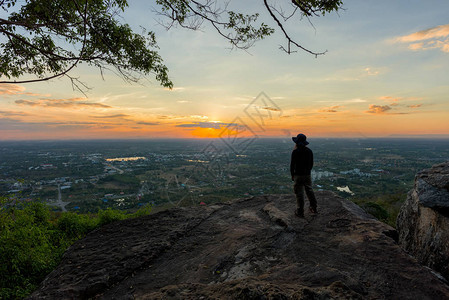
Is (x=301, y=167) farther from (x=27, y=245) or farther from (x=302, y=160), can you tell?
(x=27, y=245)

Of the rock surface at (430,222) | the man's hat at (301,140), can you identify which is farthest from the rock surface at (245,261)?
the man's hat at (301,140)

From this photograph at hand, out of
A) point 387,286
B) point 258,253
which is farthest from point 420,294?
point 258,253

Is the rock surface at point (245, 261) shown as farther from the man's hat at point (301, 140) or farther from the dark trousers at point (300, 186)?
the man's hat at point (301, 140)

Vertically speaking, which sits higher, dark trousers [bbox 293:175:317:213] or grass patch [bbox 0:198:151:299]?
dark trousers [bbox 293:175:317:213]

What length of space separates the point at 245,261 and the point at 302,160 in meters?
2.98

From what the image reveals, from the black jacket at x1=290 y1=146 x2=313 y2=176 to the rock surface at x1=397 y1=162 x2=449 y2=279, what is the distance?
2.19 metres

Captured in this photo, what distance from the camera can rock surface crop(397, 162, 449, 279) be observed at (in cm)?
313

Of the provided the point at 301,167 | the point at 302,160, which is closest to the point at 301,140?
the point at 302,160

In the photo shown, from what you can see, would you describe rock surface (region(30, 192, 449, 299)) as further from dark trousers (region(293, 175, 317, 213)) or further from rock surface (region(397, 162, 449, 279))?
rock surface (region(397, 162, 449, 279))

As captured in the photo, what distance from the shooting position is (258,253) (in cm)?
346

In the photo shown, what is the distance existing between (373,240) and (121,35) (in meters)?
8.03

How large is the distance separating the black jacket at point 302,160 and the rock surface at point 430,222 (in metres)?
2.19

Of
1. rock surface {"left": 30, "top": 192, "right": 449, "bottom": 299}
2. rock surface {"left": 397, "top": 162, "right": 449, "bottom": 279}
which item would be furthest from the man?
rock surface {"left": 397, "top": 162, "right": 449, "bottom": 279}

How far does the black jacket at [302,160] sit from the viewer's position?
16.5 ft
